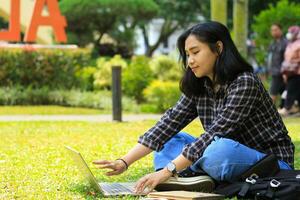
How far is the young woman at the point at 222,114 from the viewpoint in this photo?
464cm

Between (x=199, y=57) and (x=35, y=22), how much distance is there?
1378cm

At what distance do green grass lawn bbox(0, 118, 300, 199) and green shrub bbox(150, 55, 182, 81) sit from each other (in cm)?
559

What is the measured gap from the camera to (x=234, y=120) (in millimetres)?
4668

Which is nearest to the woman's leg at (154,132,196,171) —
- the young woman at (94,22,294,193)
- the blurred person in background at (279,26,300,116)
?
the young woman at (94,22,294,193)

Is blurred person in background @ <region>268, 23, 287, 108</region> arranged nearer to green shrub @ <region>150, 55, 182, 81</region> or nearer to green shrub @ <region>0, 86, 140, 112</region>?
green shrub @ <region>0, 86, 140, 112</region>

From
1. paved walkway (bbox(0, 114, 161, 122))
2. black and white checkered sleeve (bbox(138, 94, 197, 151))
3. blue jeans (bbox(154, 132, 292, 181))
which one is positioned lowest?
paved walkway (bbox(0, 114, 161, 122))

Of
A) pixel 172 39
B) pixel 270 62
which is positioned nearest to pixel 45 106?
pixel 270 62

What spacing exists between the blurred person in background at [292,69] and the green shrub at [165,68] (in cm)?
479

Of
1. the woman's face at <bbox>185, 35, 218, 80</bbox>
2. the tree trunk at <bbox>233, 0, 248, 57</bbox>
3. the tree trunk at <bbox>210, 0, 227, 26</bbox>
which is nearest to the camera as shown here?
the woman's face at <bbox>185, 35, 218, 80</bbox>

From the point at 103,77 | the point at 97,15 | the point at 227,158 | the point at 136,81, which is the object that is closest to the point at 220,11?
the point at 136,81

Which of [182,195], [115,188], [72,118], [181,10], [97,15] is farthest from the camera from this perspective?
[181,10]

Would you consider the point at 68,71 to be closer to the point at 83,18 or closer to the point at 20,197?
the point at 83,18

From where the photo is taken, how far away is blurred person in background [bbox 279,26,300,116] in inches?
510

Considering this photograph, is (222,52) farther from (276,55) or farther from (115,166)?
(276,55)
